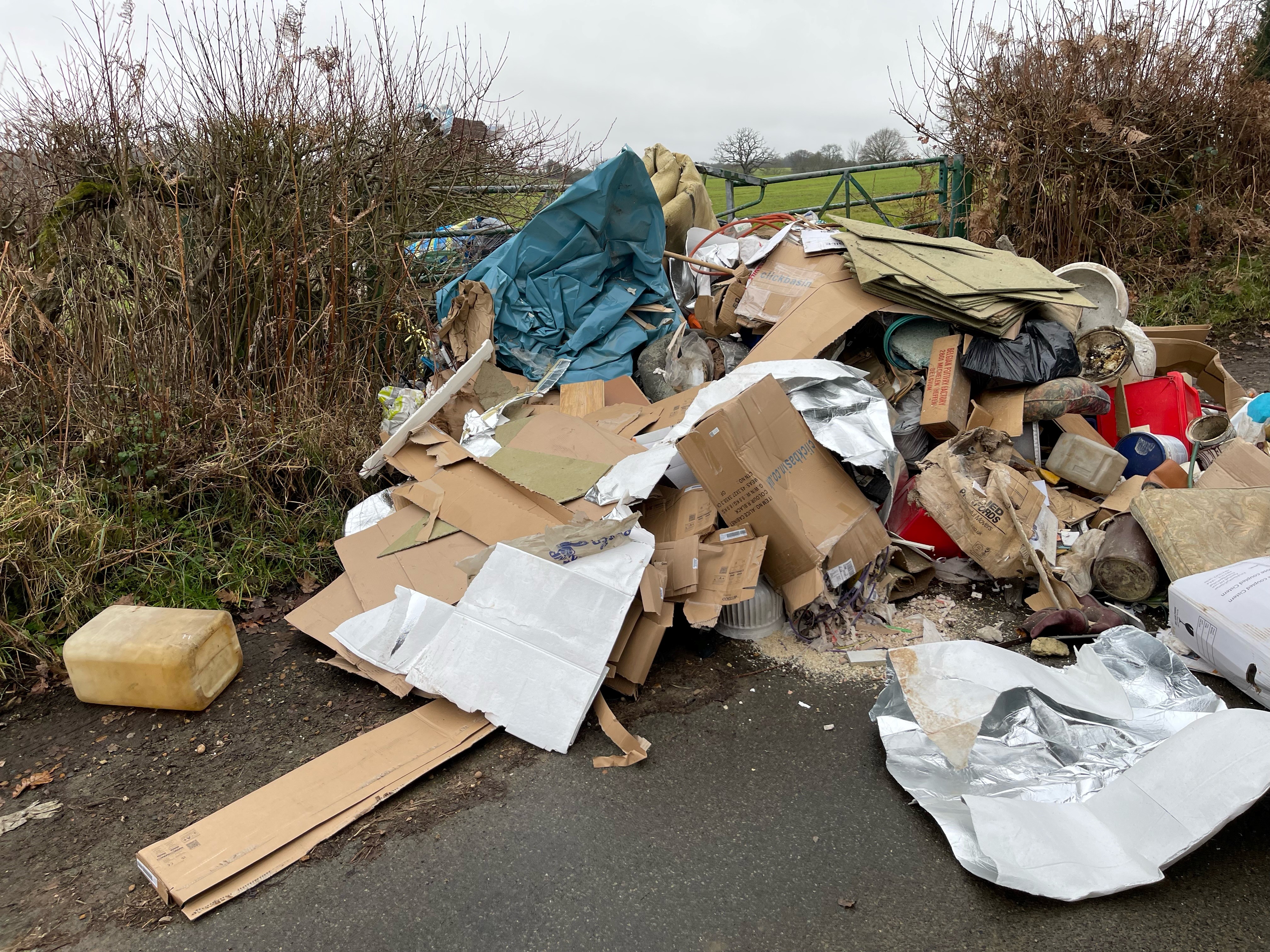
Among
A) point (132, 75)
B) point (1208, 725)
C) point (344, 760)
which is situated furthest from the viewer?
point (132, 75)

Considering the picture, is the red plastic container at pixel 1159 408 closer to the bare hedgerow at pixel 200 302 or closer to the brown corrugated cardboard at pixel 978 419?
the brown corrugated cardboard at pixel 978 419

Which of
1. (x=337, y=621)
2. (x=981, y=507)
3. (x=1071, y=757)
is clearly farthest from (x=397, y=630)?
(x=981, y=507)

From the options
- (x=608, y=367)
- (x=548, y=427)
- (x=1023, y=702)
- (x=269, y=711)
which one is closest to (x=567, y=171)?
(x=608, y=367)

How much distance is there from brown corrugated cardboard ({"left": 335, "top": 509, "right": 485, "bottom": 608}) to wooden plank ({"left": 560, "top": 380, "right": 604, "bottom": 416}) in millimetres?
1131

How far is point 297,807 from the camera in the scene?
2.46 meters

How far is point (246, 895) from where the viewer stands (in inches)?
87.1

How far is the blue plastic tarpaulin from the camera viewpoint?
4762 mm

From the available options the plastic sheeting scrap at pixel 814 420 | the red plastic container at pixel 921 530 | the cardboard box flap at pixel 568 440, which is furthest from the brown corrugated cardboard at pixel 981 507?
the cardboard box flap at pixel 568 440

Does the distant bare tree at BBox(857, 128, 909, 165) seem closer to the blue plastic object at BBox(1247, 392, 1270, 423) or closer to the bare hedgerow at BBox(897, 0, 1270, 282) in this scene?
the bare hedgerow at BBox(897, 0, 1270, 282)

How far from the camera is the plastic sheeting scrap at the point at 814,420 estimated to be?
3469 millimetres

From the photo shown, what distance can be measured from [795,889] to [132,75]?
541cm

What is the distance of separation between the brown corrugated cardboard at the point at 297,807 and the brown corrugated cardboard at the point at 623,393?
214cm

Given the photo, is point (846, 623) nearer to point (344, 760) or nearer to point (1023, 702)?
point (1023, 702)

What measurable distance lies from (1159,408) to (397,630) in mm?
4186
